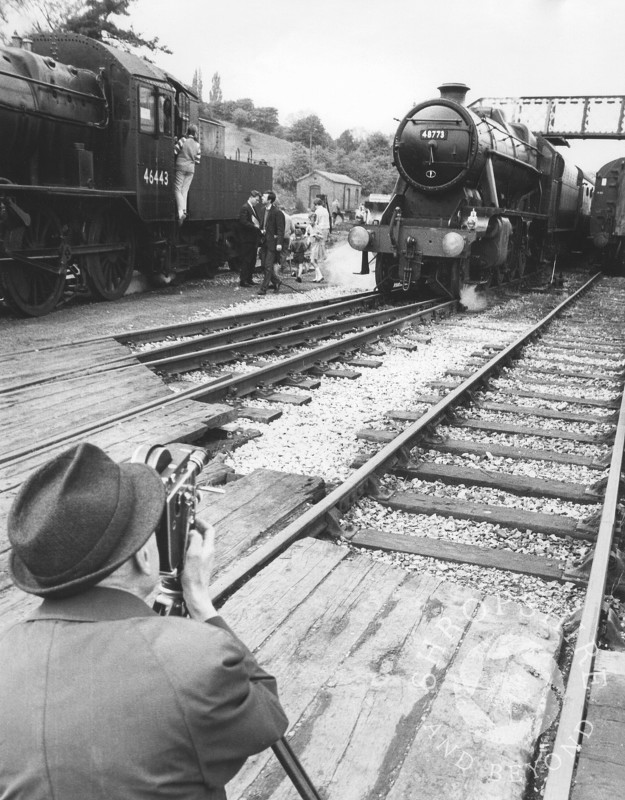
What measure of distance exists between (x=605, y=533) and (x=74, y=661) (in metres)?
3.02

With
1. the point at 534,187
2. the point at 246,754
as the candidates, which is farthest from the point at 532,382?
the point at 534,187

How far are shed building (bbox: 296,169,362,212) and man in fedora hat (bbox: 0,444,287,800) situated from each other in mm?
53768

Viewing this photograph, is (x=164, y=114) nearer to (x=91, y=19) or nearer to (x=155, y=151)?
(x=155, y=151)

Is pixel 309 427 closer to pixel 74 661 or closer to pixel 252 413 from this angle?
pixel 252 413

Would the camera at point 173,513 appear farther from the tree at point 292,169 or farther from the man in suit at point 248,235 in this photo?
the tree at point 292,169

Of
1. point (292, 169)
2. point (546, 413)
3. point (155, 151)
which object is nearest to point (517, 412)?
point (546, 413)

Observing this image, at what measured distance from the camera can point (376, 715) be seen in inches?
92.4

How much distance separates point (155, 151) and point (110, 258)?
6.11 ft

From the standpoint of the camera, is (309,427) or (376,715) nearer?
(376,715)

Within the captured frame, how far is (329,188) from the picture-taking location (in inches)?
2151

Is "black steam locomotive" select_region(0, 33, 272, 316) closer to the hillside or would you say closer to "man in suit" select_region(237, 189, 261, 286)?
"man in suit" select_region(237, 189, 261, 286)

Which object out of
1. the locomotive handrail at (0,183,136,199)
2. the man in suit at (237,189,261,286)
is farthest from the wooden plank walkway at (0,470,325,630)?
the man in suit at (237,189,261,286)

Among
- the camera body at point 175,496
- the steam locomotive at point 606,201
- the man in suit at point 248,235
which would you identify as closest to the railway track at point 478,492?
the camera body at point 175,496

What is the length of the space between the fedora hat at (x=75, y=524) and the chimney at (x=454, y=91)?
12.2 metres
